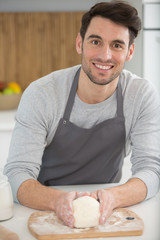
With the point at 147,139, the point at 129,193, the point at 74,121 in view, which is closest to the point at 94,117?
the point at 74,121

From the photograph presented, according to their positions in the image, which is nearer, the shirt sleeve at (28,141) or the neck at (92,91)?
the shirt sleeve at (28,141)

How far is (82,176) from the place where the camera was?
65.7 inches

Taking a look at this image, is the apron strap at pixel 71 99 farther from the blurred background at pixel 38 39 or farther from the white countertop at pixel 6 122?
the blurred background at pixel 38 39

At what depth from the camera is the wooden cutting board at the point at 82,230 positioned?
108 centimetres

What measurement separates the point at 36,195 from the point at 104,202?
0.23 meters

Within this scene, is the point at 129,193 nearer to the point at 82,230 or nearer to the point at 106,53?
the point at 82,230

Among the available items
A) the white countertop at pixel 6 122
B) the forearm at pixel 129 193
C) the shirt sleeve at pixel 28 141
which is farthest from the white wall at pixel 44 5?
the forearm at pixel 129 193

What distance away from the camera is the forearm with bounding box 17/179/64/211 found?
1267 millimetres

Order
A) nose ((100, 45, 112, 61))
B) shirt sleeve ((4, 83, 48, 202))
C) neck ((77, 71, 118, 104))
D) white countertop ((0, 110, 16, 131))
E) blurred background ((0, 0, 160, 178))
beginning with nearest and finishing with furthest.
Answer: shirt sleeve ((4, 83, 48, 202)) → nose ((100, 45, 112, 61)) → neck ((77, 71, 118, 104)) → white countertop ((0, 110, 16, 131)) → blurred background ((0, 0, 160, 178))

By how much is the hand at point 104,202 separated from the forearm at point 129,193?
2 centimetres

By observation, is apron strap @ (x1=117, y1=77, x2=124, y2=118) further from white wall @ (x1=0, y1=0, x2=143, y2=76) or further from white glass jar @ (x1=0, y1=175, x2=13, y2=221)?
white wall @ (x1=0, y1=0, x2=143, y2=76)

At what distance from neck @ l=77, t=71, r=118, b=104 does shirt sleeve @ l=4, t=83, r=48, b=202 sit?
6.8 inches

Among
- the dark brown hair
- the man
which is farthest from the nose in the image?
the dark brown hair

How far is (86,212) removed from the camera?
1.16 meters
